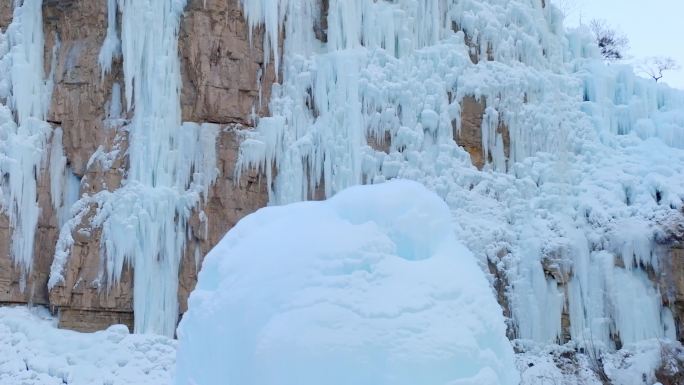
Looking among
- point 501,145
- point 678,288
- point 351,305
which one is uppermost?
point 501,145

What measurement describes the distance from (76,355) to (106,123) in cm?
334

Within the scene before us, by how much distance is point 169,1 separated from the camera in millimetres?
11953

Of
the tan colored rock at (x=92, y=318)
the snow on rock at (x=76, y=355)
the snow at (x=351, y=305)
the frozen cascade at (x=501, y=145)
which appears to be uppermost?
the frozen cascade at (x=501, y=145)

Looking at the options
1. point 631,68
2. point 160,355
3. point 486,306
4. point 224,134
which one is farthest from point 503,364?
point 631,68

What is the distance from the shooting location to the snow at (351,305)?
3.08 metres

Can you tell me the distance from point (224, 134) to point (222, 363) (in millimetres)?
8784

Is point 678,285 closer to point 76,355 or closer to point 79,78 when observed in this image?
point 76,355

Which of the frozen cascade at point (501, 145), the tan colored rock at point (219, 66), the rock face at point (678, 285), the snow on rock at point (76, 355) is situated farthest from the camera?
the rock face at point (678, 285)

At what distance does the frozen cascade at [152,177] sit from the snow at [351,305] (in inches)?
301

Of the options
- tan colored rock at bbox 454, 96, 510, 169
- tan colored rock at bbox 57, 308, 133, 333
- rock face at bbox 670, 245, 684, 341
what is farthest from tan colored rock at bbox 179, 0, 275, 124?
rock face at bbox 670, 245, 684, 341

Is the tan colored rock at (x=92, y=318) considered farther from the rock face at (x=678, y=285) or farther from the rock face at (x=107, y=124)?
the rock face at (x=678, y=285)

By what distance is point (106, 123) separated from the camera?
11852 millimetres

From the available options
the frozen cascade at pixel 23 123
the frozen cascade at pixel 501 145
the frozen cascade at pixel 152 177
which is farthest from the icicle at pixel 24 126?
Answer: the frozen cascade at pixel 501 145

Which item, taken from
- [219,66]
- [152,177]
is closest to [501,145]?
[219,66]
